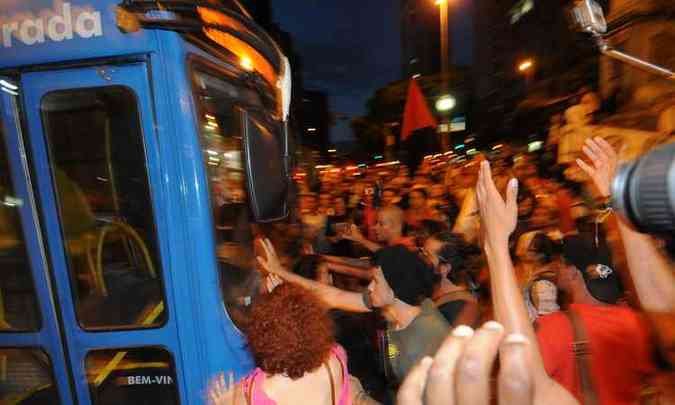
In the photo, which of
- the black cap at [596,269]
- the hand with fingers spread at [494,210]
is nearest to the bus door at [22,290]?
the hand with fingers spread at [494,210]

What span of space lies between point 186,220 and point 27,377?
1.16 m

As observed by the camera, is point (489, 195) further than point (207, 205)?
No

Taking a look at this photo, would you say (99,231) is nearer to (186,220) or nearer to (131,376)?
(186,220)

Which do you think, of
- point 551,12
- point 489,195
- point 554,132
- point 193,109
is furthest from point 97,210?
point 551,12

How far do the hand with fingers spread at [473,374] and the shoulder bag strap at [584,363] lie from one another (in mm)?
1425

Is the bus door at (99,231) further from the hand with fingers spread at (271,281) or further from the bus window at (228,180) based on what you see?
the hand with fingers spread at (271,281)

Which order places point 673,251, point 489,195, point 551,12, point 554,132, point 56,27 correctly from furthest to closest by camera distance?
1. point 551,12
2. point 554,132
3. point 56,27
4. point 489,195
5. point 673,251

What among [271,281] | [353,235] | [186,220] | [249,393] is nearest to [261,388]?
[249,393]

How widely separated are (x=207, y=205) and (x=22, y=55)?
3.60 ft

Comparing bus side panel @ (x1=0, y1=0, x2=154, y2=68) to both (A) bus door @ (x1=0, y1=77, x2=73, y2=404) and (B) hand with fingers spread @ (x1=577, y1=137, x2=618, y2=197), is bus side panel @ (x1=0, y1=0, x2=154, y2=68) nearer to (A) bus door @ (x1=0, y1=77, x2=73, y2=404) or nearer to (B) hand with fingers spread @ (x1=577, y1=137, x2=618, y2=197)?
(A) bus door @ (x1=0, y1=77, x2=73, y2=404)

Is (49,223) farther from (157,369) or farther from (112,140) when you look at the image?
(157,369)

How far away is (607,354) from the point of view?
1.92m

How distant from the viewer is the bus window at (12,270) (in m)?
2.11

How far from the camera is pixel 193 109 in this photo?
211cm
